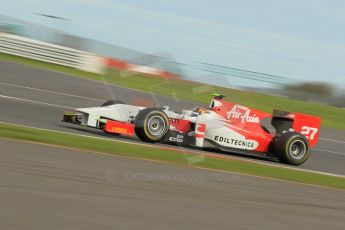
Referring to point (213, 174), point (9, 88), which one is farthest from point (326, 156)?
point (9, 88)

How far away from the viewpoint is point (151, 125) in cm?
1058

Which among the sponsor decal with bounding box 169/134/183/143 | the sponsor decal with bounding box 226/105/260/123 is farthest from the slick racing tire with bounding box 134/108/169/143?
the sponsor decal with bounding box 226/105/260/123

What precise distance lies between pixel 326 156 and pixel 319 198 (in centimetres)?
618

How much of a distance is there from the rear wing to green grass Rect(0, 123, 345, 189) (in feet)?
5.21

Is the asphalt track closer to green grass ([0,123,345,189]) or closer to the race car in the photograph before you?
green grass ([0,123,345,189])

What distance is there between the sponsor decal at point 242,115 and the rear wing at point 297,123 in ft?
2.18

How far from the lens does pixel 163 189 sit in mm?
6598

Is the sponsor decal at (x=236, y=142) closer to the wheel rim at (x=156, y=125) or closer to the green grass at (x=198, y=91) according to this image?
the green grass at (x=198, y=91)

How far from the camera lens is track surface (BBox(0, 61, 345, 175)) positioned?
11703 millimetres

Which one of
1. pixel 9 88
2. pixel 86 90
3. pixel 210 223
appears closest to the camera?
pixel 210 223

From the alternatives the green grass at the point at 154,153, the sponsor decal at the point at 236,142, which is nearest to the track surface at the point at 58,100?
the sponsor decal at the point at 236,142

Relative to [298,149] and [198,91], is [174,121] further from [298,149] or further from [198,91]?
[298,149]

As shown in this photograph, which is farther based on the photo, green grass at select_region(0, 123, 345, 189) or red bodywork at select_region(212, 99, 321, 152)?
red bodywork at select_region(212, 99, 321, 152)

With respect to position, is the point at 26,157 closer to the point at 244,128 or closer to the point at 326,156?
the point at 244,128
